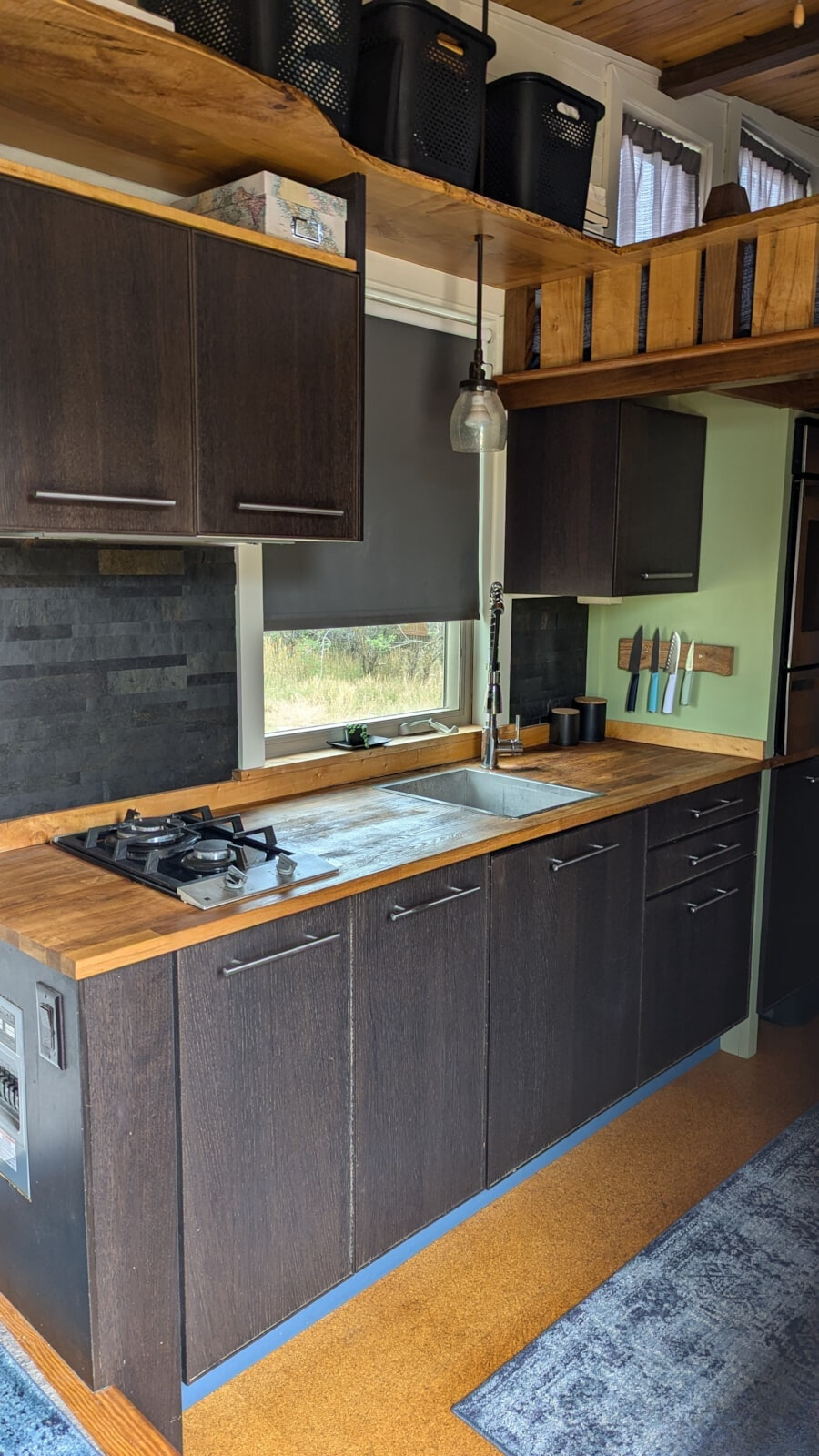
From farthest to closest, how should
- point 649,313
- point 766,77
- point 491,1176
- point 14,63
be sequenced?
point 766,77 < point 649,313 < point 491,1176 < point 14,63

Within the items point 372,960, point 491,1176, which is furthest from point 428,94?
point 491,1176

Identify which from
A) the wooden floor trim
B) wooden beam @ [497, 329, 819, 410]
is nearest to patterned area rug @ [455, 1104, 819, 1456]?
the wooden floor trim

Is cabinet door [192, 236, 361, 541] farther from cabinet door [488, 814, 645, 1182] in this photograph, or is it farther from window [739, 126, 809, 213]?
window [739, 126, 809, 213]

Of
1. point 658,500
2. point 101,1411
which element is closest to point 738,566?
point 658,500

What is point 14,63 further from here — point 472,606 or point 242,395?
point 472,606

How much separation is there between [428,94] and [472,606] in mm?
1419

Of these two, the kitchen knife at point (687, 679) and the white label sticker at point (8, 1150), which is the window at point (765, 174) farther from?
the white label sticker at point (8, 1150)

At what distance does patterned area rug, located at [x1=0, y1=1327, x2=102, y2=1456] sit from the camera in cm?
142

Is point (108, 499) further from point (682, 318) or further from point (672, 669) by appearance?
point (672, 669)

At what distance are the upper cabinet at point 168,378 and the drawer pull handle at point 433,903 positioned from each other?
806mm

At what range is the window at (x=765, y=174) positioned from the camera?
13.0ft

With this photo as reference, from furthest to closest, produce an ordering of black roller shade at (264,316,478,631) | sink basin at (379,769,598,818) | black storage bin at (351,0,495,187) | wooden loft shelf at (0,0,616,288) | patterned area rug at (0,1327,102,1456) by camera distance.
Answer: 1. sink basin at (379,769,598,818)
2. black roller shade at (264,316,478,631)
3. black storage bin at (351,0,495,187)
4. wooden loft shelf at (0,0,616,288)
5. patterned area rug at (0,1327,102,1456)

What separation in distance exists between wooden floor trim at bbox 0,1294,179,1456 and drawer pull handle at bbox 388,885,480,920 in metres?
0.94

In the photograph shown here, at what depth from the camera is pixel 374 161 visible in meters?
2.21
